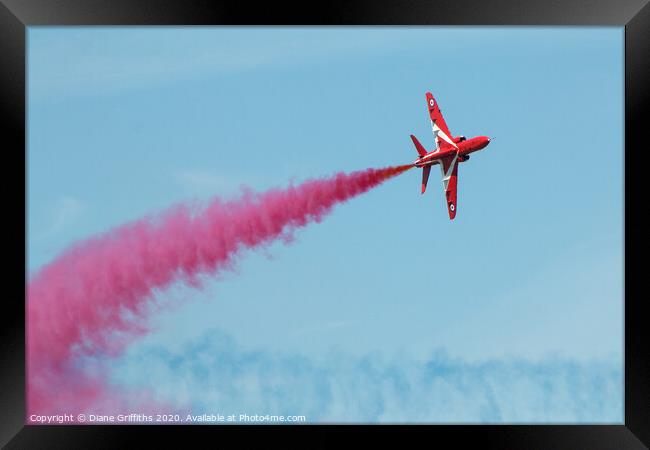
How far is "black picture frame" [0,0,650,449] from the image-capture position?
31391 millimetres

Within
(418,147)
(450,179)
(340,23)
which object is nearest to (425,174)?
(418,147)

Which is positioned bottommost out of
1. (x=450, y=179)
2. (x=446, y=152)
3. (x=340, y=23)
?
(x=450, y=179)

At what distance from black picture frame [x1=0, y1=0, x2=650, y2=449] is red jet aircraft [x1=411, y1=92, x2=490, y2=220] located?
11.6 metres

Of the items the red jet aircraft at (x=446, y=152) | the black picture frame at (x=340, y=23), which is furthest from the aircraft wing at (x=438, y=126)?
the black picture frame at (x=340, y=23)

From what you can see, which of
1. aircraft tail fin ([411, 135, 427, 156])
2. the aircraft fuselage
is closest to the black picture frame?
aircraft tail fin ([411, 135, 427, 156])

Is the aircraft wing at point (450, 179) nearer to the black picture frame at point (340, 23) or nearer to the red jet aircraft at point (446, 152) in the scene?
the red jet aircraft at point (446, 152)

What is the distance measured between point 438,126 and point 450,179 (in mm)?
2734

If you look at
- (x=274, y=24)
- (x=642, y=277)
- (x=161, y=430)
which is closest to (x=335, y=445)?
(x=161, y=430)

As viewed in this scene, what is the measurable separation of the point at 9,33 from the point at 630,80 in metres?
21.2

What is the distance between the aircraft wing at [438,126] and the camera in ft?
147

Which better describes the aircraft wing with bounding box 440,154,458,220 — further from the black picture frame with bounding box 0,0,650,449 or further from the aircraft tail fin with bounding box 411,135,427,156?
the black picture frame with bounding box 0,0,650,449

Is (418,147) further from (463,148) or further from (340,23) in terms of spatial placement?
(340,23)

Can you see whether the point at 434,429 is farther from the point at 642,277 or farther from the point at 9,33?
the point at 9,33

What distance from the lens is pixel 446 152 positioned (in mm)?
44344
